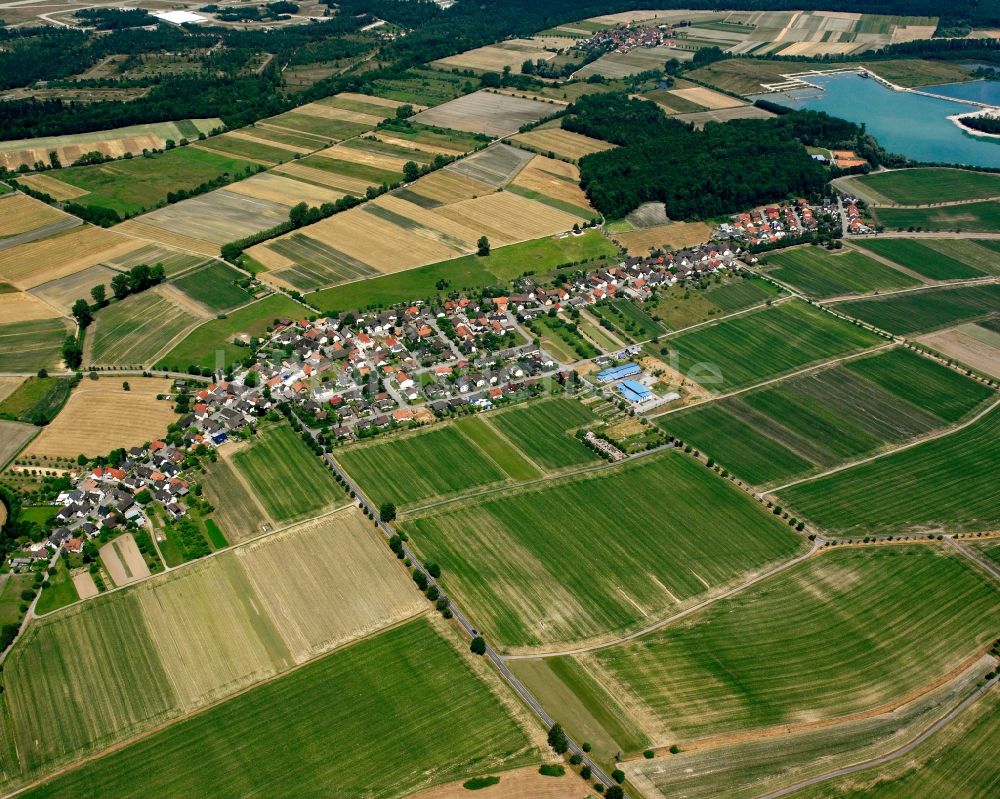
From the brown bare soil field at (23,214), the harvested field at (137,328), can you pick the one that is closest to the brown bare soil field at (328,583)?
the harvested field at (137,328)

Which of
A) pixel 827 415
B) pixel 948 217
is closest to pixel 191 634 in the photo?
pixel 827 415

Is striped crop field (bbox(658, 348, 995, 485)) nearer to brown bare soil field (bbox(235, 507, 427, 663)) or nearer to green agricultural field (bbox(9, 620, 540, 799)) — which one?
brown bare soil field (bbox(235, 507, 427, 663))

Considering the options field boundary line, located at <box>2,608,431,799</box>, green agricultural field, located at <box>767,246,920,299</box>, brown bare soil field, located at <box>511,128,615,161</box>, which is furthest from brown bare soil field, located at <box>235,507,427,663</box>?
brown bare soil field, located at <box>511,128,615,161</box>

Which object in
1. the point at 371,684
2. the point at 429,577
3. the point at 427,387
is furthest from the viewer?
the point at 427,387

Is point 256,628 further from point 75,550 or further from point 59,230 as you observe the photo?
point 59,230

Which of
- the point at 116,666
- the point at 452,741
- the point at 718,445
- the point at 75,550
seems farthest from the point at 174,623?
the point at 718,445

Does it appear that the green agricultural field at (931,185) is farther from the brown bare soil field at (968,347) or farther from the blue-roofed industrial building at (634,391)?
the blue-roofed industrial building at (634,391)

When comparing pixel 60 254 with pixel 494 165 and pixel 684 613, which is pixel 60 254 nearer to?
pixel 494 165
